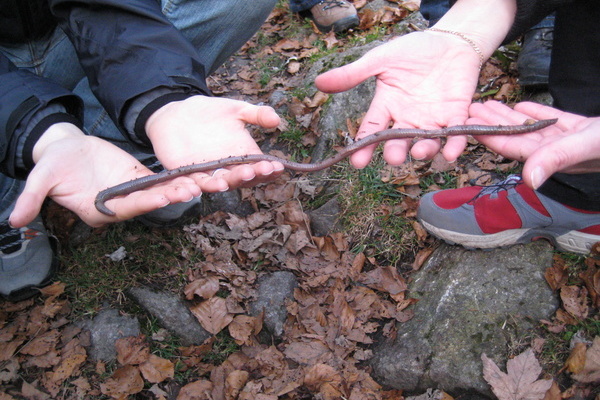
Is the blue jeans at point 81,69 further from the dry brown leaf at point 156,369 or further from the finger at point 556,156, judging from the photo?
the finger at point 556,156

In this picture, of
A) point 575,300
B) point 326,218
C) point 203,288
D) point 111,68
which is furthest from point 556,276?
point 111,68

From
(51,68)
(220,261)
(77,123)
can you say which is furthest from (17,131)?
(220,261)

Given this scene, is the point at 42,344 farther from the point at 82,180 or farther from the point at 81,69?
the point at 81,69

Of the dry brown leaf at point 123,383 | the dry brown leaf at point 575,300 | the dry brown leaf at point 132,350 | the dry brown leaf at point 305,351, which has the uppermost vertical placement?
the dry brown leaf at point 575,300

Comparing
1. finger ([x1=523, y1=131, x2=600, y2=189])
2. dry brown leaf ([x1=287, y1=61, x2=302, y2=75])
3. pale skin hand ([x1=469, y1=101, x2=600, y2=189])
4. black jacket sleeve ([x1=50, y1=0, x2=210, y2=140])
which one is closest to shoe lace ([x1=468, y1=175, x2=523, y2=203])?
pale skin hand ([x1=469, y1=101, x2=600, y2=189])

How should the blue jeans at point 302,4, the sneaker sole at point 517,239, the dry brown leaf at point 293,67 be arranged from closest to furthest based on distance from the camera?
the sneaker sole at point 517,239 → the dry brown leaf at point 293,67 → the blue jeans at point 302,4

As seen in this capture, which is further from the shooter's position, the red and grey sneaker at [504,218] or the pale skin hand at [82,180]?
the red and grey sneaker at [504,218]

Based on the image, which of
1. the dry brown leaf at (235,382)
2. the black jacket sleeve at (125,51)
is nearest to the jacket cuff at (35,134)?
the black jacket sleeve at (125,51)
